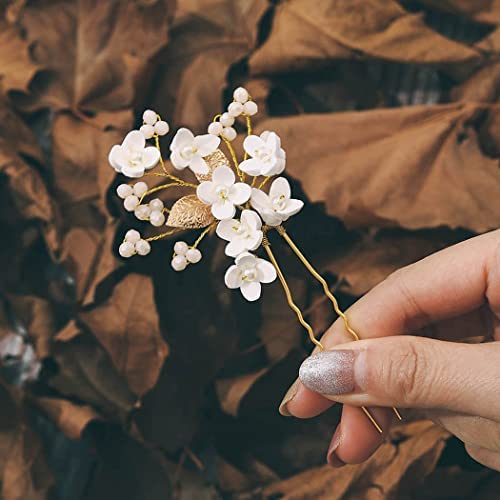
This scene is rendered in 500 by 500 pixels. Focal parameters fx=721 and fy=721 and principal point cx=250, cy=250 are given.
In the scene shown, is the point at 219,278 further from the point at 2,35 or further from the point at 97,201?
the point at 2,35

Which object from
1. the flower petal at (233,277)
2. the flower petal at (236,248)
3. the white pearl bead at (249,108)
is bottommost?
the flower petal at (233,277)

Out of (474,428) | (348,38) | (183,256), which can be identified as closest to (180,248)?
(183,256)

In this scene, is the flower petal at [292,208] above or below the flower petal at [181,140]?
below

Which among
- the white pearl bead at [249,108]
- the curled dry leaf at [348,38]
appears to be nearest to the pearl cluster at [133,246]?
the white pearl bead at [249,108]

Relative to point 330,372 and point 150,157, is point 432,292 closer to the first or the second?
point 330,372

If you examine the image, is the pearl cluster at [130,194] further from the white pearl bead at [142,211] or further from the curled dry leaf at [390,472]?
the curled dry leaf at [390,472]
